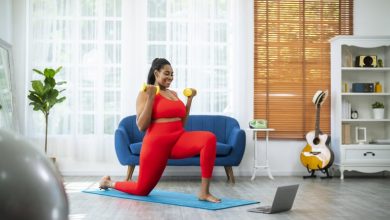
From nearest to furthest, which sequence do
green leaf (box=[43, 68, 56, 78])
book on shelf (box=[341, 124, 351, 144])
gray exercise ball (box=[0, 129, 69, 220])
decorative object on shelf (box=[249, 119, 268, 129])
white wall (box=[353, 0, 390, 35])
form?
gray exercise ball (box=[0, 129, 69, 220])
green leaf (box=[43, 68, 56, 78])
decorative object on shelf (box=[249, 119, 268, 129])
book on shelf (box=[341, 124, 351, 144])
white wall (box=[353, 0, 390, 35])

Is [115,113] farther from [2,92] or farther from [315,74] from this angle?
[315,74]

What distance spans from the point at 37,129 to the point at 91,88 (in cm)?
84

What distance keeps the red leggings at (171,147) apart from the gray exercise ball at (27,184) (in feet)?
8.16

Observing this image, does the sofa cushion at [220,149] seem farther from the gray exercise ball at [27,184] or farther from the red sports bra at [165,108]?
the gray exercise ball at [27,184]

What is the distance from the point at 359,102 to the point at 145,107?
384 cm

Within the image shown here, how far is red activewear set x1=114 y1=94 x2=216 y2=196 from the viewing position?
4.00 meters

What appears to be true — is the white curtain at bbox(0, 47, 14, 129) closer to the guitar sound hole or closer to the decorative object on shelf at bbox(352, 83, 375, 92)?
the guitar sound hole

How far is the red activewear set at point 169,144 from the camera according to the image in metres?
4.00

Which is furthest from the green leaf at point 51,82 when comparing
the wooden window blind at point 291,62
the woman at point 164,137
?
the wooden window blind at point 291,62

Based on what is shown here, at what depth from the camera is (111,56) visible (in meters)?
6.75

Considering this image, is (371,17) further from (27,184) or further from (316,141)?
(27,184)

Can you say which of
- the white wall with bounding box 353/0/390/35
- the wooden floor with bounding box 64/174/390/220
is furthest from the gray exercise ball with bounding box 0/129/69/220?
the white wall with bounding box 353/0/390/35

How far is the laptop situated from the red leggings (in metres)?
0.55

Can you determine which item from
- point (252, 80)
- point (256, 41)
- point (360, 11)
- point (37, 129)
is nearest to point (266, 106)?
point (252, 80)
